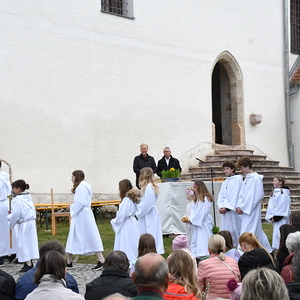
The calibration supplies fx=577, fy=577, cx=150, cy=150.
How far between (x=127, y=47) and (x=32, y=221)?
8496 millimetres

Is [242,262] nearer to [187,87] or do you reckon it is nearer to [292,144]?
[187,87]

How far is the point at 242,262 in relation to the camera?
5914 mm

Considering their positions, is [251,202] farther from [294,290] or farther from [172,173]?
[294,290]

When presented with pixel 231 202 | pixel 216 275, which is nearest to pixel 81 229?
pixel 231 202

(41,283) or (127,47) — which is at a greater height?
(127,47)

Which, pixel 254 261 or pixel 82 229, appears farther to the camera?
pixel 82 229

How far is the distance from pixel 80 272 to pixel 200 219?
2319mm

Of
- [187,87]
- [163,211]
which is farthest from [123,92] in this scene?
[163,211]

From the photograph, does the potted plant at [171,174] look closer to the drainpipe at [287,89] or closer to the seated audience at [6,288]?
the seated audience at [6,288]

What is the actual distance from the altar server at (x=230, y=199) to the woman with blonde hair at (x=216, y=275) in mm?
4683

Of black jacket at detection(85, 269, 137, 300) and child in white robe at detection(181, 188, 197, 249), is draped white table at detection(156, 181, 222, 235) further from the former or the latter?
black jacket at detection(85, 269, 137, 300)

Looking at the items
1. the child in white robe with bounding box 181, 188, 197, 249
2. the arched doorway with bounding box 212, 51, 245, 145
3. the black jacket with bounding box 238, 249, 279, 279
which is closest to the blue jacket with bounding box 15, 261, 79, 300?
the black jacket with bounding box 238, 249, 279, 279

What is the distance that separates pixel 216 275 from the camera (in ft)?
18.5

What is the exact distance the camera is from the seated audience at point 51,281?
14.4 ft
